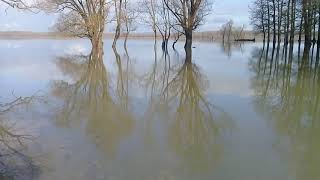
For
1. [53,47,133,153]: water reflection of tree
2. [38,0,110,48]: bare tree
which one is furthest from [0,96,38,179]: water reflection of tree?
[38,0,110,48]: bare tree

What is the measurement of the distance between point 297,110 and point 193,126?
10.4ft

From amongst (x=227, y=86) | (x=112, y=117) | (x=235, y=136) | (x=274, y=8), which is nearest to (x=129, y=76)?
(x=227, y=86)

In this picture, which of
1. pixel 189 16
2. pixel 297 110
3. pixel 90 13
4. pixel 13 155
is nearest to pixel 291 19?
pixel 189 16

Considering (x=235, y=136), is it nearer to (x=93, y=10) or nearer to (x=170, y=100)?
(x=170, y=100)

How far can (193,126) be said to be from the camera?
26.3ft

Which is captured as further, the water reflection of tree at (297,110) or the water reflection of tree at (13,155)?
the water reflection of tree at (297,110)

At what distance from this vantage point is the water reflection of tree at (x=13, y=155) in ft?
17.2

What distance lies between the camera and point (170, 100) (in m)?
11.3

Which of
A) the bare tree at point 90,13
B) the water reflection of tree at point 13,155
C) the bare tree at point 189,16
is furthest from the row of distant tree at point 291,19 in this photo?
the water reflection of tree at point 13,155

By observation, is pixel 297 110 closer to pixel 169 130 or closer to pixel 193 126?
pixel 193 126

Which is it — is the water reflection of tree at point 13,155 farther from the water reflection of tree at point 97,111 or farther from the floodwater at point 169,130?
the water reflection of tree at point 97,111

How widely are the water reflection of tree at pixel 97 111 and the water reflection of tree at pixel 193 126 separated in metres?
1.05

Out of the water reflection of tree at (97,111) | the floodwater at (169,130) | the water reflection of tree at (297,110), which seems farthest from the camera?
the water reflection of tree at (97,111)

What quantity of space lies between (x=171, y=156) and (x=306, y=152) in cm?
216
